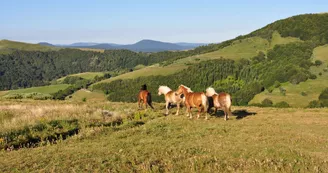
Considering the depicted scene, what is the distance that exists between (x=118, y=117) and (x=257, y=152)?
12.3 meters

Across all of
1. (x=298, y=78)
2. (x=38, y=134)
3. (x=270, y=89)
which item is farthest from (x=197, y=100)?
(x=298, y=78)

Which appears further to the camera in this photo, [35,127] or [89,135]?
[35,127]

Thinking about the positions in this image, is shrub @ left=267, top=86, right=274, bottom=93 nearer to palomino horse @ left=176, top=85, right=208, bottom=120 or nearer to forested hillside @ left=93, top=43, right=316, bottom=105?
forested hillside @ left=93, top=43, right=316, bottom=105

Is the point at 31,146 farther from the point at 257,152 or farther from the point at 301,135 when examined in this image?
the point at 301,135

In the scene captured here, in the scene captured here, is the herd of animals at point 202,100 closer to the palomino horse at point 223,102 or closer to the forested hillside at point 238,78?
the palomino horse at point 223,102

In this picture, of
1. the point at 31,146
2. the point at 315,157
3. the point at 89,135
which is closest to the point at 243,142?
the point at 315,157

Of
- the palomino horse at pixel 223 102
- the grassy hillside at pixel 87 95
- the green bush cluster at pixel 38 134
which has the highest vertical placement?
the palomino horse at pixel 223 102

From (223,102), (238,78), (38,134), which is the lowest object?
(238,78)

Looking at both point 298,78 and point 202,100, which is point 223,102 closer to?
point 202,100

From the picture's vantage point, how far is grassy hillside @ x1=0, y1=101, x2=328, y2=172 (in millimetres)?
9609

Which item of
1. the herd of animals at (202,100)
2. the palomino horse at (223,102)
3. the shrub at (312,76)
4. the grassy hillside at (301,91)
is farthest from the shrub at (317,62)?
the palomino horse at (223,102)

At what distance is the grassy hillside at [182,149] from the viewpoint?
378 inches

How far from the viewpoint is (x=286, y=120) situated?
20703 millimetres

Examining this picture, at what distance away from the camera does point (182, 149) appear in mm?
12039
